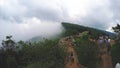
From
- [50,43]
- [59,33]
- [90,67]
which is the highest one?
[59,33]

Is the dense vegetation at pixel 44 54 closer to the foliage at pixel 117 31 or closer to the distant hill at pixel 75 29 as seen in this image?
the foliage at pixel 117 31

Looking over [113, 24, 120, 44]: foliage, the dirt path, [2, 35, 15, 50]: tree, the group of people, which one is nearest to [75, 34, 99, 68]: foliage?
the group of people

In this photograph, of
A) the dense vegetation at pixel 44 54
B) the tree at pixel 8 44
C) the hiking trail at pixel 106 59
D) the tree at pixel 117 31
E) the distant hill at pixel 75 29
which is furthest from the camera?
the distant hill at pixel 75 29

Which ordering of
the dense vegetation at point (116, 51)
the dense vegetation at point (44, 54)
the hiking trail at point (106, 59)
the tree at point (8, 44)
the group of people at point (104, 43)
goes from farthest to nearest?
the tree at point (8, 44), the hiking trail at point (106, 59), the dense vegetation at point (116, 51), the group of people at point (104, 43), the dense vegetation at point (44, 54)

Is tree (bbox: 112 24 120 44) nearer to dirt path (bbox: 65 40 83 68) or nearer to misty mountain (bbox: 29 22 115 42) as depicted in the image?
dirt path (bbox: 65 40 83 68)

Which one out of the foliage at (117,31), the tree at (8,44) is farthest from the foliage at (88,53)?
the tree at (8,44)

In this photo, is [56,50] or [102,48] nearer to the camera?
[56,50]

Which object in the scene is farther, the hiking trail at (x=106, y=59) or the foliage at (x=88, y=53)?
the hiking trail at (x=106, y=59)

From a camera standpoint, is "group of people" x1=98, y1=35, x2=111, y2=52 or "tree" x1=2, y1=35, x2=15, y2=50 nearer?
"group of people" x1=98, y1=35, x2=111, y2=52

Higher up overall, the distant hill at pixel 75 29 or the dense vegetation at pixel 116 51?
the distant hill at pixel 75 29

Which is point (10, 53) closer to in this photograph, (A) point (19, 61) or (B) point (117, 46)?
(A) point (19, 61)

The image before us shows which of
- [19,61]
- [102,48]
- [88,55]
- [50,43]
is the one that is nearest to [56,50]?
[50,43]
